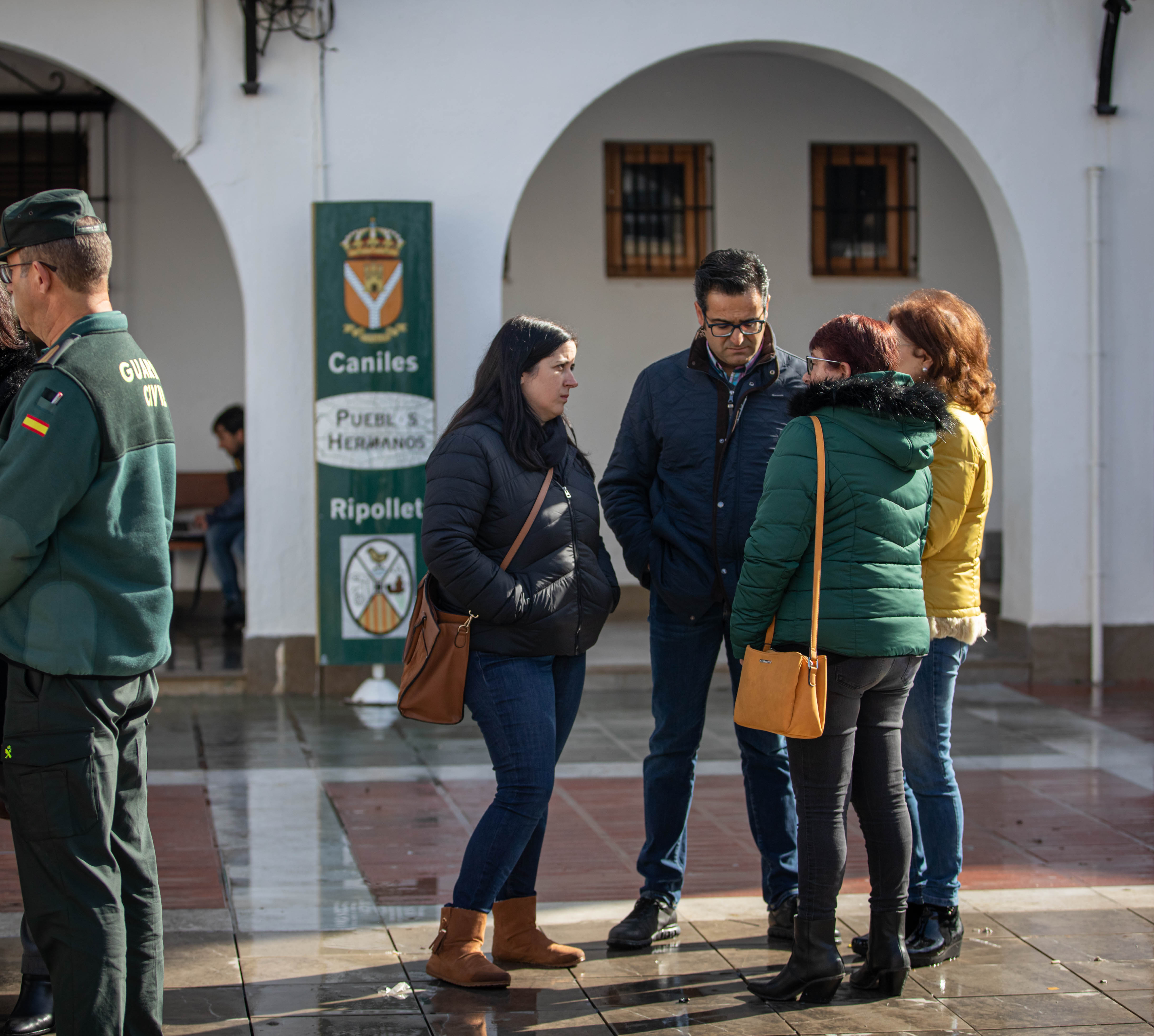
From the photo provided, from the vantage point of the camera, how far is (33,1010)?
3.56 m

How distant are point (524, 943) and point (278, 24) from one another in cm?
586

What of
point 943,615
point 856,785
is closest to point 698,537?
point 943,615

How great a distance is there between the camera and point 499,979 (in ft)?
12.5

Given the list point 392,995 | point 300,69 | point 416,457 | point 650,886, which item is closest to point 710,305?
point 650,886

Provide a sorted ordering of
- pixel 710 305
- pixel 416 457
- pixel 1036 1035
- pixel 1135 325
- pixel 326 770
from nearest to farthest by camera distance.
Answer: pixel 1036 1035
pixel 710 305
pixel 326 770
pixel 416 457
pixel 1135 325

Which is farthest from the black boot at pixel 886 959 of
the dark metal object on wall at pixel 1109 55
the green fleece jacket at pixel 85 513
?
the dark metal object on wall at pixel 1109 55

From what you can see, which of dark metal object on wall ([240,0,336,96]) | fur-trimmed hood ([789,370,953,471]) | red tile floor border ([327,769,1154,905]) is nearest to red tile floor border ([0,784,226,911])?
red tile floor border ([327,769,1154,905])

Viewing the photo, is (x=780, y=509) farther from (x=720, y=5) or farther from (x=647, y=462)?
(x=720, y=5)

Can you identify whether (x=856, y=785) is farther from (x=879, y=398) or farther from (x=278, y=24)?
(x=278, y=24)

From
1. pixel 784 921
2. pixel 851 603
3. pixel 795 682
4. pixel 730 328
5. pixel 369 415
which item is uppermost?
pixel 730 328

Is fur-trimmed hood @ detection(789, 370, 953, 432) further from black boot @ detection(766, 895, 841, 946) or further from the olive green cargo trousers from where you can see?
the olive green cargo trousers

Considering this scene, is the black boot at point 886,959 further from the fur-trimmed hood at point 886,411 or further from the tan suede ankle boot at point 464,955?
the fur-trimmed hood at point 886,411

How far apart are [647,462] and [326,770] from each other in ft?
9.35

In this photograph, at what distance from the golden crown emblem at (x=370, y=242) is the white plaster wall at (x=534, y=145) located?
350mm
